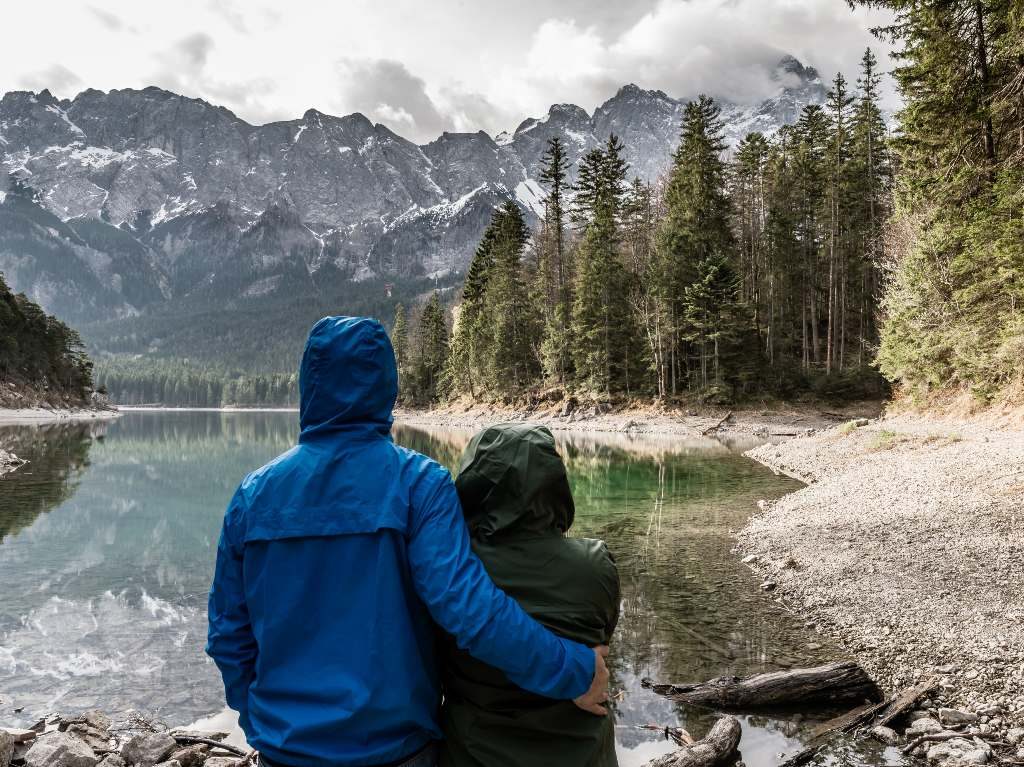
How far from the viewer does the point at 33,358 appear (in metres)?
74.5

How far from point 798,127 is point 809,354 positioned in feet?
60.6

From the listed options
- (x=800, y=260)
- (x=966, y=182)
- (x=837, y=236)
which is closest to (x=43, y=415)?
(x=800, y=260)

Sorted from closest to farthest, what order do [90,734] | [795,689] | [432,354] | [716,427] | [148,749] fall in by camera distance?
[148,749], [90,734], [795,689], [716,427], [432,354]

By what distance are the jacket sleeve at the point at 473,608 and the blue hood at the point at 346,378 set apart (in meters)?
0.33

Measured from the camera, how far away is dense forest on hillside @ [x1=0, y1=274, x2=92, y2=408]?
227ft

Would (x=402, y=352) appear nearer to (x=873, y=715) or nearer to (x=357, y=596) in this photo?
(x=873, y=715)

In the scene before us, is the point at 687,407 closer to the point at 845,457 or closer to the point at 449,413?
the point at 845,457

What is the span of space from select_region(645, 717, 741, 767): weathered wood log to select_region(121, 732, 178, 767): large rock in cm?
373

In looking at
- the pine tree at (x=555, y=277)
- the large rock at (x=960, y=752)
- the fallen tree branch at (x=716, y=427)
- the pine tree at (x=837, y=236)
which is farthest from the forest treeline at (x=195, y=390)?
the large rock at (x=960, y=752)

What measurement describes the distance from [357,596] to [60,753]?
437 centimetres

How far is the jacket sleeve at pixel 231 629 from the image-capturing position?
6.71ft

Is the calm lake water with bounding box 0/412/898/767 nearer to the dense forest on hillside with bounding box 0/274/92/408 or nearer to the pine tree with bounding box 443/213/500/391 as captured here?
the pine tree with bounding box 443/213/500/391

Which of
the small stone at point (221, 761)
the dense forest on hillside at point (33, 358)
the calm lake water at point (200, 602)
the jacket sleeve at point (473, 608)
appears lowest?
the calm lake water at point (200, 602)

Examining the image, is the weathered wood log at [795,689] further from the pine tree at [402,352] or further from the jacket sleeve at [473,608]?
the pine tree at [402,352]
